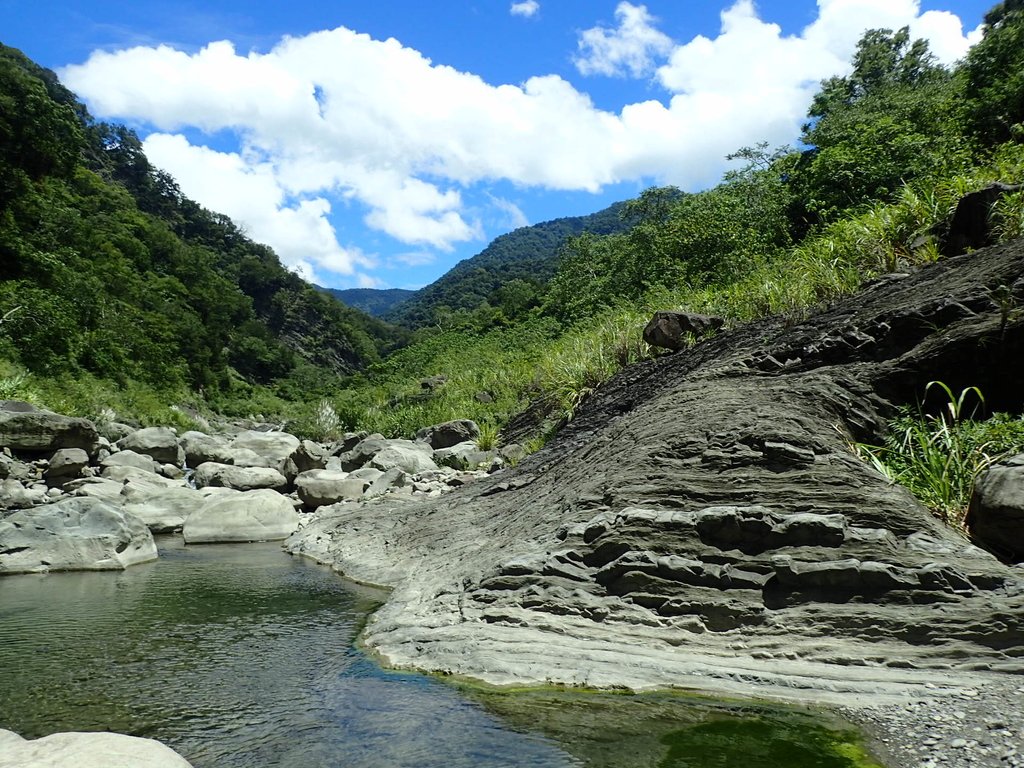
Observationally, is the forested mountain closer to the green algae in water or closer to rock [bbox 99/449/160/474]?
rock [bbox 99/449/160/474]

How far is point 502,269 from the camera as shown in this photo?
414ft

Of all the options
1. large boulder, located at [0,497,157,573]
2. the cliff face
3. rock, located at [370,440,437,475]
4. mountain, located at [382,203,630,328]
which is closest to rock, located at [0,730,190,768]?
the cliff face

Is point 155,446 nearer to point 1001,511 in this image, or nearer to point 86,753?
point 86,753

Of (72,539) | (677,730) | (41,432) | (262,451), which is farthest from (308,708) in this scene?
(262,451)

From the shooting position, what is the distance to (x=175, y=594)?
Answer: 30.4 ft

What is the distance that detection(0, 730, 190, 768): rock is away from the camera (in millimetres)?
3709

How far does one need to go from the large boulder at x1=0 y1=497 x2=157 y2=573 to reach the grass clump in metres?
10.4

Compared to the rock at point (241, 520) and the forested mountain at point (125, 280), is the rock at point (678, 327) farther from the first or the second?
the forested mountain at point (125, 280)

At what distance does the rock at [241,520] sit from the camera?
13.1 metres

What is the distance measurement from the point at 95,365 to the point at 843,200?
1526 inches

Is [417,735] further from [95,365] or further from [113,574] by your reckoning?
[95,365]

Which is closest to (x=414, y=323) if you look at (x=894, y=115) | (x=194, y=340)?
(x=194, y=340)

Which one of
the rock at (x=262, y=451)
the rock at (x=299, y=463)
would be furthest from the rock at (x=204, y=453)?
the rock at (x=299, y=463)

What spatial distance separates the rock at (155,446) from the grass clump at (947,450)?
19.2 metres
